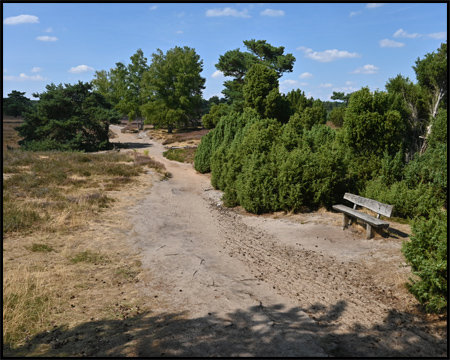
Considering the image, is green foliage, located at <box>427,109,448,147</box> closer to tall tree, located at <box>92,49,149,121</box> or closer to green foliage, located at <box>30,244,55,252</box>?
green foliage, located at <box>30,244,55,252</box>

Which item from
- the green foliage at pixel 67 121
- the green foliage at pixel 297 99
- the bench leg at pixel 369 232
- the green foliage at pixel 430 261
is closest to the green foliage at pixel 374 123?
the bench leg at pixel 369 232

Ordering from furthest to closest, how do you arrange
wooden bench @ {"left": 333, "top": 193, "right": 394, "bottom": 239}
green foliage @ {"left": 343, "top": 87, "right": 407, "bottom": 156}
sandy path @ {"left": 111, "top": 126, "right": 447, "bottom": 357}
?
green foliage @ {"left": 343, "top": 87, "right": 407, "bottom": 156}
wooden bench @ {"left": 333, "top": 193, "right": 394, "bottom": 239}
sandy path @ {"left": 111, "top": 126, "right": 447, "bottom": 357}

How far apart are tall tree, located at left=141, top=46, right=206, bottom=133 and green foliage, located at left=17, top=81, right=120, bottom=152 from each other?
37.8 ft

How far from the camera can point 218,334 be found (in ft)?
15.4

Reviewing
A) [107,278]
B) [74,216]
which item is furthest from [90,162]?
[107,278]

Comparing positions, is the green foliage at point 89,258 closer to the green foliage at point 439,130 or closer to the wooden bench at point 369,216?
the wooden bench at point 369,216

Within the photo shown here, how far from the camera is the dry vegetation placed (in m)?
5.32

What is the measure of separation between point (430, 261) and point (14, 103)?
263ft

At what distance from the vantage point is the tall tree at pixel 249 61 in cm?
4216

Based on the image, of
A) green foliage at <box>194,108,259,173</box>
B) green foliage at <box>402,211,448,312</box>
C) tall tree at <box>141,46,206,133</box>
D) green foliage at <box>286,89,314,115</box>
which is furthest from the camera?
tall tree at <box>141,46,206,133</box>

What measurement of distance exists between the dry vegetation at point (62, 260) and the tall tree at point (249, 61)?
29.6 m

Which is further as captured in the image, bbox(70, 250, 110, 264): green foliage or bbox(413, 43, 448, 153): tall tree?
bbox(413, 43, 448, 153): tall tree

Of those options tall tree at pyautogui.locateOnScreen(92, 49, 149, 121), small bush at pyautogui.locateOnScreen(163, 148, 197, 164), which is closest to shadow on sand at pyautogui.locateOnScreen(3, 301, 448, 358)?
small bush at pyautogui.locateOnScreen(163, 148, 197, 164)

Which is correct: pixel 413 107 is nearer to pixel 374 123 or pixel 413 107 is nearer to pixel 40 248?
pixel 374 123
